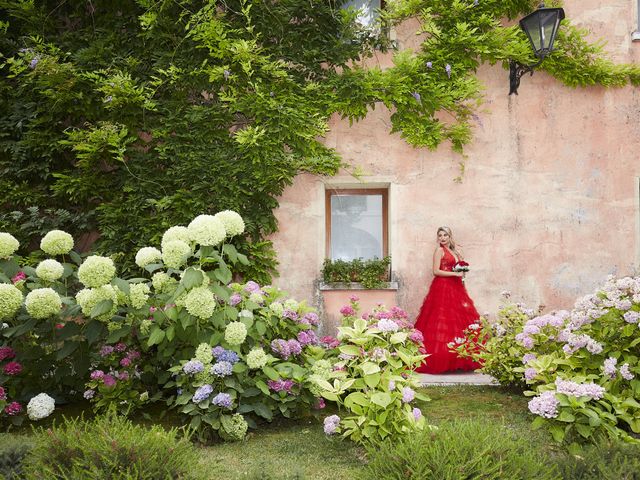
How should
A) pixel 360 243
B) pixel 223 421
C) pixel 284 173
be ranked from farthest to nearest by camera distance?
pixel 360 243
pixel 284 173
pixel 223 421

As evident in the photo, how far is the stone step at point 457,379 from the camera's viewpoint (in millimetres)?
5945

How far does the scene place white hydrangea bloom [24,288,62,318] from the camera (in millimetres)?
3910

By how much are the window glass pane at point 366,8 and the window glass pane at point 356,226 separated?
2.19m

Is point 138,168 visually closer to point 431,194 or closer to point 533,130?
point 431,194

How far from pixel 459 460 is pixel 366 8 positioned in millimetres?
6346

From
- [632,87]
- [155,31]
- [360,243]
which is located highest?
[155,31]

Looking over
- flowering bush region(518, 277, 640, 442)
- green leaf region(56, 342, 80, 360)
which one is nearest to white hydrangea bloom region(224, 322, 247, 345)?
green leaf region(56, 342, 80, 360)

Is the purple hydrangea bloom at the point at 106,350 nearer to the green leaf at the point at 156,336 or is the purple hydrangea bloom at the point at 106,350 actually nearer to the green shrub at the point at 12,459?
the green leaf at the point at 156,336

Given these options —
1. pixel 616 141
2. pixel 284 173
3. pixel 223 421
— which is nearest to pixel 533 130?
pixel 616 141

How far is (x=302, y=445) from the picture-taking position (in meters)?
3.92

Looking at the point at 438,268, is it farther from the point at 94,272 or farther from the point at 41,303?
the point at 41,303

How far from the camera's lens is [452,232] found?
7.28 metres

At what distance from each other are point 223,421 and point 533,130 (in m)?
5.37

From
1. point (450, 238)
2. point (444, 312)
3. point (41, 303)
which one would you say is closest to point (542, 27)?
point (450, 238)
